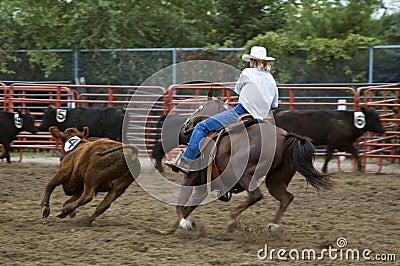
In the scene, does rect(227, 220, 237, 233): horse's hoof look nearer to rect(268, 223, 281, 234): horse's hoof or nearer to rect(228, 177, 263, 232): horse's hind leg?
rect(228, 177, 263, 232): horse's hind leg

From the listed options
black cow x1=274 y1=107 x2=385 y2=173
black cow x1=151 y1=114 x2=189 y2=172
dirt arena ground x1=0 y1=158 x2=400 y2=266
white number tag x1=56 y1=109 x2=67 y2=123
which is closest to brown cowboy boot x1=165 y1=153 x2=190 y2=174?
dirt arena ground x1=0 y1=158 x2=400 y2=266

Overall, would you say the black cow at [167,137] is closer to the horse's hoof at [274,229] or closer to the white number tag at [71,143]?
the white number tag at [71,143]

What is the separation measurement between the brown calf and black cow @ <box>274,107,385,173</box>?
17.5ft

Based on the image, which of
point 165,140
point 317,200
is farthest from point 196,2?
point 317,200

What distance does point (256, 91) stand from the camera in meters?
6.88

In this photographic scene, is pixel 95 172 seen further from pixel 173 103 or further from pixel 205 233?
pixel 173 103

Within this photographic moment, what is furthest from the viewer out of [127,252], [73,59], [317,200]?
[73,59]

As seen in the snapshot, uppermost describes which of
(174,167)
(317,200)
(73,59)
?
(73,59)

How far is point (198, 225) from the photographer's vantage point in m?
7.24

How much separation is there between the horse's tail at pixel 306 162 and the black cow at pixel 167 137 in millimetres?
4668

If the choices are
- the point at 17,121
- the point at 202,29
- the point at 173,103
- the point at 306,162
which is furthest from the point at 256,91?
the point at 202,29

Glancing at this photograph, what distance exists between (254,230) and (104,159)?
1607 mm

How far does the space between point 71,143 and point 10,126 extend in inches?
237

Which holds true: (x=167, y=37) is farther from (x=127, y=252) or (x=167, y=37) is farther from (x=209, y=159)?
(x=127, y=252)
